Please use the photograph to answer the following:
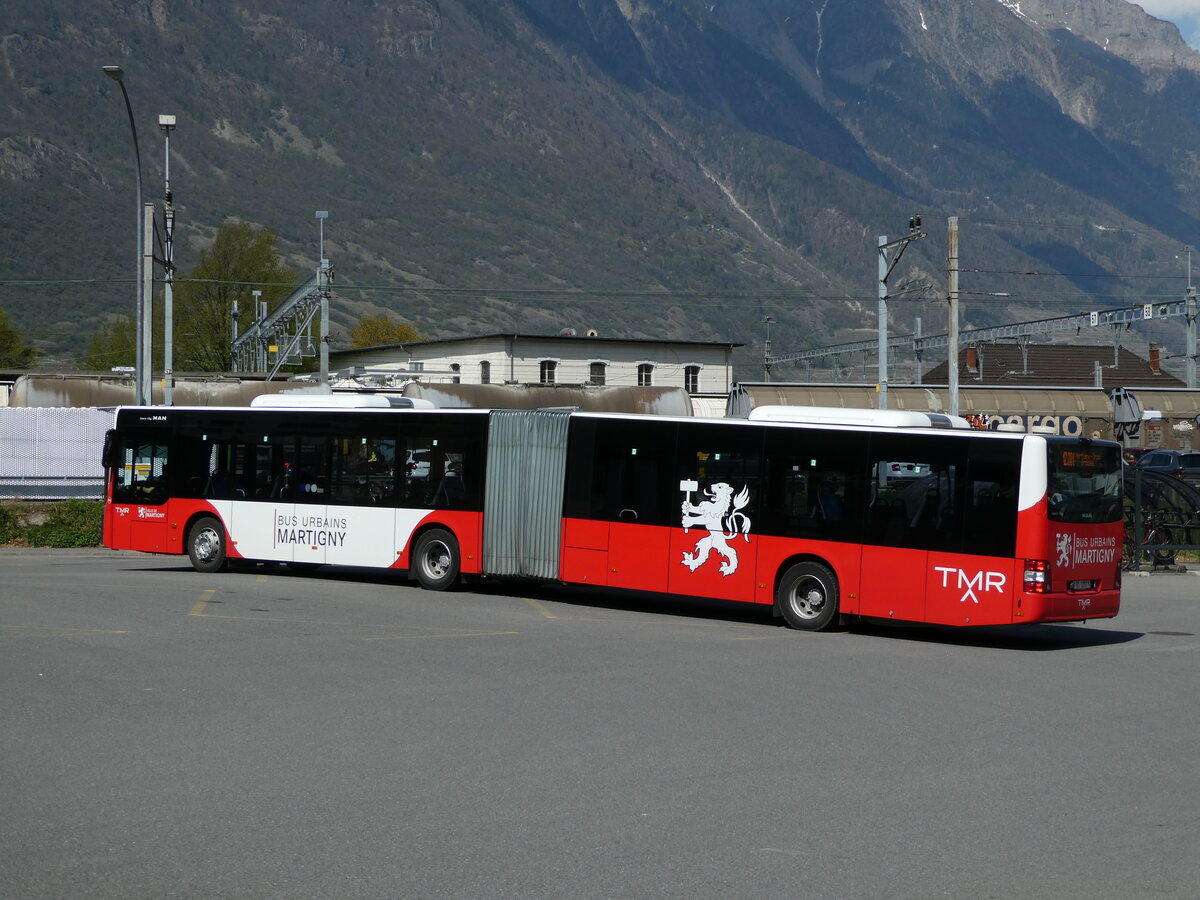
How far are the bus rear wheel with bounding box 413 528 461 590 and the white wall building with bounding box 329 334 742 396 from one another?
60.7 m

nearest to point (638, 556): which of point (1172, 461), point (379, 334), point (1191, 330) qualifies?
point (1172, 461)

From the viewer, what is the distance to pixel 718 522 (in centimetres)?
1875

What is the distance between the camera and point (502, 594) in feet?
70.6

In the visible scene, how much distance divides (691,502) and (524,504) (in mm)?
2782

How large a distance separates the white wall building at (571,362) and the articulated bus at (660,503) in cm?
5863

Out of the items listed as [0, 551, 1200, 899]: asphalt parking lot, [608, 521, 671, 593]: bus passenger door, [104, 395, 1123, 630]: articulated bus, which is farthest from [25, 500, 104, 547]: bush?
[608, 521, 671, 593]: bus passenger door

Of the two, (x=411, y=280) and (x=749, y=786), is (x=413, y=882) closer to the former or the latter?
(x=749, y=786)

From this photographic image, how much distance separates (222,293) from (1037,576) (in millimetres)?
86815

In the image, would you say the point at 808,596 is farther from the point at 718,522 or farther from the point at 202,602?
the point at 202,602

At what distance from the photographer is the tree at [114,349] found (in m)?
102

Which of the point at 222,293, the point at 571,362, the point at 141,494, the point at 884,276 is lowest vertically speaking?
the point at 141,494

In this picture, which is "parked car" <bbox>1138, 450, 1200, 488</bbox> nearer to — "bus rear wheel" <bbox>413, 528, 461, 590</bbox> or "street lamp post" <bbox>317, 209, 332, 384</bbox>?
"street lamp post" <bbox>317, 209, 332, 384</bbox>

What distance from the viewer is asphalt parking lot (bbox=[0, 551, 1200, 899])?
22.9 feet

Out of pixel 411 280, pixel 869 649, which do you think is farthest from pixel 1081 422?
pixel 411 280
